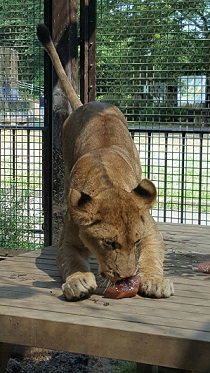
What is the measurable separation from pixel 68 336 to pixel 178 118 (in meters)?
3.57

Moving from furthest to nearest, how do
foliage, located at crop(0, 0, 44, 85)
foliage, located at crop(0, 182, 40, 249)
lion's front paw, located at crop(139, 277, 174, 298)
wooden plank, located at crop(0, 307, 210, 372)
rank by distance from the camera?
1. foliage, located at crop(0, 182, 40, 249)
2. foliage, located at crop(0, 0, 44, 85)
3. lion's front paw, located at crop(139, 277, 174, 298)
4. wooden plank, located at crop(0, 307, 210, 372)

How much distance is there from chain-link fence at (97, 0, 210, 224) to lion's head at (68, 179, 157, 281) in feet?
8.46

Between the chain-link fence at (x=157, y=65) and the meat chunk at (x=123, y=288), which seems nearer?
the meat chunk at (x=123, y=288)

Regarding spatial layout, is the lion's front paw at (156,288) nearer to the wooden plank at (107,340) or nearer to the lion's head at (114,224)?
the lion's head at (114,224)

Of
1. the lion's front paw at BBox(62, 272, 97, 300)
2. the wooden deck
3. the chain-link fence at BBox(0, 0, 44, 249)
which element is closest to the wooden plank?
the wooden deck

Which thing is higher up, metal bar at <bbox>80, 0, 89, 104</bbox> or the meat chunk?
metal bar at <bbox>80, 0, 89, 104</bbox>

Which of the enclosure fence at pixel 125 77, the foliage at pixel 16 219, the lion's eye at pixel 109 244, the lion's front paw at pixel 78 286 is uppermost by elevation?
the enclosure fence at pixel 125 77

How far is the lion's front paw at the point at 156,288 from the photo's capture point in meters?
3.36

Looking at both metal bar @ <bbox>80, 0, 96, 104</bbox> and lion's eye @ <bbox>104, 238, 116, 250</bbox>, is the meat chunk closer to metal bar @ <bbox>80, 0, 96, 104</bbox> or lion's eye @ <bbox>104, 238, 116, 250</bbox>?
lion's eye @ <bbox>104, 238, 116, 250</bbox>

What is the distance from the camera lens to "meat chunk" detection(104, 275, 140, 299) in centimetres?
326

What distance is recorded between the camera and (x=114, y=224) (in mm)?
3297

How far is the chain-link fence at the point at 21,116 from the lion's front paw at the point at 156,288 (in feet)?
8.79

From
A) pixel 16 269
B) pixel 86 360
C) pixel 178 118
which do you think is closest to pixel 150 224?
pixel 16 269

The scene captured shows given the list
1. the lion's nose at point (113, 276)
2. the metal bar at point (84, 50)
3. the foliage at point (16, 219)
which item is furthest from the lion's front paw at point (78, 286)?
the foliage at point (16, 219)
